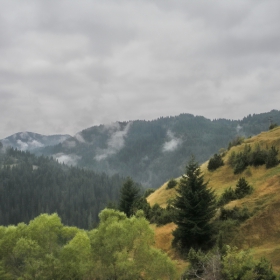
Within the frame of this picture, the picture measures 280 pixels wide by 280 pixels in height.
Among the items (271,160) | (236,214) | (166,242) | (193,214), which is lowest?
(166,242)

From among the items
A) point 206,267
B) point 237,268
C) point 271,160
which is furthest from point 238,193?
point 237,268

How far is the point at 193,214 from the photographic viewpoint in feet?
97.6

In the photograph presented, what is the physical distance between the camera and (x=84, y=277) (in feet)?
75.8

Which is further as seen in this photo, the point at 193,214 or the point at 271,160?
the point at 271,160

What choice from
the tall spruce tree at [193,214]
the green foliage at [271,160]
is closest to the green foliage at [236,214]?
the tall spruce tree at [193,214]

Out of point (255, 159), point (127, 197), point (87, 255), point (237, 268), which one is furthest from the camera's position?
point (127, 197)

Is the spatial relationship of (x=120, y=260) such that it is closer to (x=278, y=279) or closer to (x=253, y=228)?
(x=278, y=279)

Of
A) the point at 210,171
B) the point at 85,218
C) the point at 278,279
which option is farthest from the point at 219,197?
the point at 85,218

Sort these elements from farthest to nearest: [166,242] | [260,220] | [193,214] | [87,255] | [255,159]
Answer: [255,159]
[166,242]
[260,220]
[193,214]
[87,255]

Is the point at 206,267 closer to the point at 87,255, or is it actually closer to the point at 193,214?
the point at 87,255

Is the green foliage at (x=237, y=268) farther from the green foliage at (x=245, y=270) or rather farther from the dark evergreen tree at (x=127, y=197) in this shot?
the dark evergreen tree at (x=127, y=197)

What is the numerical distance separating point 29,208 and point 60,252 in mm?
184289

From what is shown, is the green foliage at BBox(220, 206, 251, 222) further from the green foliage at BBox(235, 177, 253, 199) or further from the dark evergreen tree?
the dark evergreen tree

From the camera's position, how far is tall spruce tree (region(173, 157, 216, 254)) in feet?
96.7
